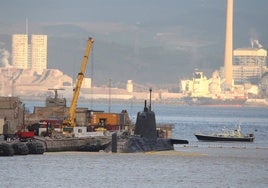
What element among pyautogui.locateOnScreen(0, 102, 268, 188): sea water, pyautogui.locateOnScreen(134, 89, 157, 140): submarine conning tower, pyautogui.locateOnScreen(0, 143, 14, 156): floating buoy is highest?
pyautogui.locateOnScreen(134, 89, 157, 140): submarine conning tower

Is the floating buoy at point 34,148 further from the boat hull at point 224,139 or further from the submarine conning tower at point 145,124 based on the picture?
the boat hull at point 224,139

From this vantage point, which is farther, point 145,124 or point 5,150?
point 145,124

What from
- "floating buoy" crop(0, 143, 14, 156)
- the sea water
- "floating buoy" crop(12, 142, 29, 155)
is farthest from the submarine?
"floating buoy" crop(0, 143, 14, 156)

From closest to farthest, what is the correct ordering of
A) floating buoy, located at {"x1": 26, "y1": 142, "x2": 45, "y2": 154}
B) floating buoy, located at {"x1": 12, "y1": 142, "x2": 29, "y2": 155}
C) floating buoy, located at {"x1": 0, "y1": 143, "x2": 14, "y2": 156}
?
floating buoy, located at {"x1": 0, "y1": 143, "x2": 14, "y2": 156}
floating buoy, located at {"x1": 12, "y1": 142, "x2": 29, "y2": 155}
floating buoy, located at {"x1": 26, "y1": 142, "x2": 45, "y2": 154}

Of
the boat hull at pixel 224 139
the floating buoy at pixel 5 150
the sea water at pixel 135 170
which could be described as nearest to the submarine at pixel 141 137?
the sea water at pixel 135 170

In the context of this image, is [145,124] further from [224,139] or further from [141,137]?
[224,139]

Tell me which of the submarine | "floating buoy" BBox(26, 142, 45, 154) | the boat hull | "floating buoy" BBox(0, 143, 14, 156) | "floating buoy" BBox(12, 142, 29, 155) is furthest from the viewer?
the boat hull

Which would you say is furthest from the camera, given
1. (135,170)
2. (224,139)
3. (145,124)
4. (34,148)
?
(224,139)

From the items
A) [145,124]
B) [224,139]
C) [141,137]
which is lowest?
[224,139]

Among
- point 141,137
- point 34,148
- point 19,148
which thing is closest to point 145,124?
point 141,137

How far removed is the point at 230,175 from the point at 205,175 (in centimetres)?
119

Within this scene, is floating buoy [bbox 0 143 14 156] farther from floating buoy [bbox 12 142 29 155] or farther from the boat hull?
the boat hull

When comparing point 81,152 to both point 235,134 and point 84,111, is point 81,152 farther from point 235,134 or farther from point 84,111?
point 235,134

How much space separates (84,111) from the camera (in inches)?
3952
